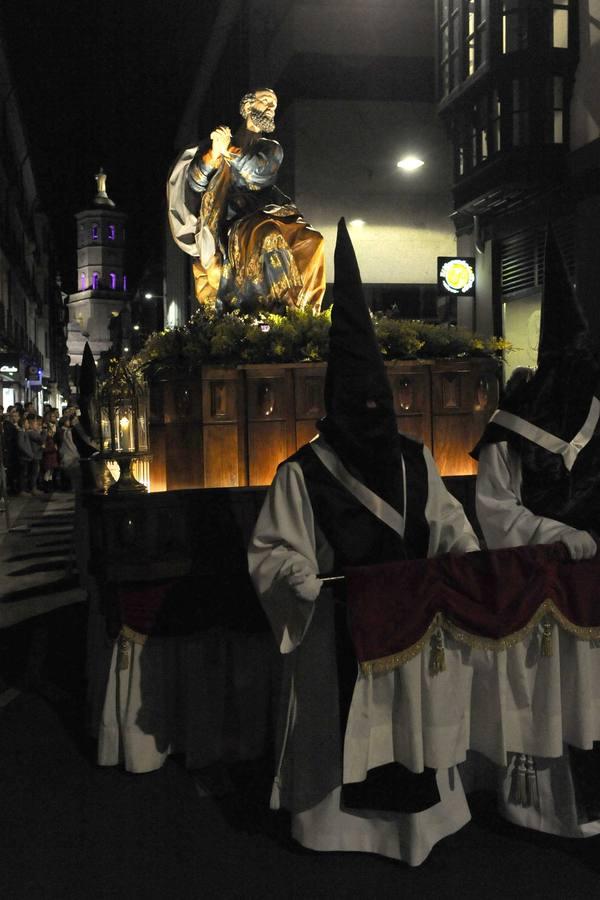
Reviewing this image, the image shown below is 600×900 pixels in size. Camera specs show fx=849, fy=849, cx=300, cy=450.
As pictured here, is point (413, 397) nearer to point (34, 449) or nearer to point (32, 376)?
point (34, 449)

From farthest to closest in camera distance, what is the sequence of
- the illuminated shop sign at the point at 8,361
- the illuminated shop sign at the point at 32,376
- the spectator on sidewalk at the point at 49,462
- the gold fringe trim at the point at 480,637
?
Result: 1. the illuminated shop sign at the point at 32,376
2. the illuminated shop sign at the point at 8,361
3. the spectator on sidewalk at the point at 49,462
4. the gold fringe trim at the point at 480,637

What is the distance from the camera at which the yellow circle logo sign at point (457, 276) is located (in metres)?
16.6

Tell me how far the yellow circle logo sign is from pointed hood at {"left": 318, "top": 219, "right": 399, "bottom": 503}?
1345cm

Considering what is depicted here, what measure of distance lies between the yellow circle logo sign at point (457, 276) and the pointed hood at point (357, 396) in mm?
13451

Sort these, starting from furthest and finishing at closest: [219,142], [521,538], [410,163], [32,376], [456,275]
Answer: [32,376] < [410,163] < [456,275] < [219,142] < [521,538]

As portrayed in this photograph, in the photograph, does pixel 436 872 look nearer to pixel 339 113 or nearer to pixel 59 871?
pixel 59 871

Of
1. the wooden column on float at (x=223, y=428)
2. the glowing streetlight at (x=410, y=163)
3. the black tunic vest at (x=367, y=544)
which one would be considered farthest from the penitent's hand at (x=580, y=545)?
the glowing streetlight at (x=410, y=163)

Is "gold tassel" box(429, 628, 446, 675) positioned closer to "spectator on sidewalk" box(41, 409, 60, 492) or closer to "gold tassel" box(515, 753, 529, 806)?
"gold tassel" box(515, 753, 529, 806)

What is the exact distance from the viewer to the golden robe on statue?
22.7ft

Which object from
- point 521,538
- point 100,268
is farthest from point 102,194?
point 521,538

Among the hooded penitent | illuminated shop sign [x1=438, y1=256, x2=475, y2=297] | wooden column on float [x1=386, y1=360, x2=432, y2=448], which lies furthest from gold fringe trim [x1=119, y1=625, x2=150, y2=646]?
illuminated shop sign [x1=438, y1=256, x2=475, y2=297]

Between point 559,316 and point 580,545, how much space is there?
3.90 ft

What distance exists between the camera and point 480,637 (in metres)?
3.38

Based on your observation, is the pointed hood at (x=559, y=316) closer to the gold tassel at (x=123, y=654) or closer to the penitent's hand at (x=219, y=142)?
the gold tassel at (x=123, y=654)
